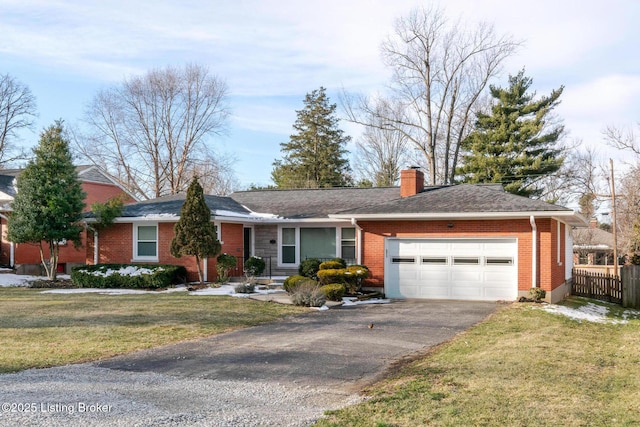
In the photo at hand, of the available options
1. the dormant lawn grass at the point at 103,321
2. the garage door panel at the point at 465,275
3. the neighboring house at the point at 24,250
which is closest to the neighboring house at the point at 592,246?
the garage door panel at the point at 465,275

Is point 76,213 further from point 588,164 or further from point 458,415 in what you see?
point 588,164

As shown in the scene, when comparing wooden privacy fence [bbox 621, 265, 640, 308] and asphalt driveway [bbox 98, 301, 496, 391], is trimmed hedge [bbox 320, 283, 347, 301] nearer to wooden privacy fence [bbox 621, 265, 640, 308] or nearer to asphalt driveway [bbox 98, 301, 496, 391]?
asphalt driveway [bbox 98, 301, 496, 391]

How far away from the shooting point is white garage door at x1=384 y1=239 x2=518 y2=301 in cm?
1744

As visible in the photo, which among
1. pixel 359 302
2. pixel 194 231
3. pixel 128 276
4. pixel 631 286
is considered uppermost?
pixel 194 231

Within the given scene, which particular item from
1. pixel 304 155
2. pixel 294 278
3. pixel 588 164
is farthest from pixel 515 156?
pixel 294 278

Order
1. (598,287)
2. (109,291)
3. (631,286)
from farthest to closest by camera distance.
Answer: (598,287) < (631,286) < (109,291)

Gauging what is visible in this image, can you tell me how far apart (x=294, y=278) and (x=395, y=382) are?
10717 mm

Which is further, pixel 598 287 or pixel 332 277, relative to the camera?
pixel 598 287

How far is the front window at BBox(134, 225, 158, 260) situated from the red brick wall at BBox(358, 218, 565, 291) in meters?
8.21

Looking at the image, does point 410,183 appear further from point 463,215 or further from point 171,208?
point 171,208

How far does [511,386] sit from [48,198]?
19.1 m

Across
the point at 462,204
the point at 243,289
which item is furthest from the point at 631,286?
the point at 243,289

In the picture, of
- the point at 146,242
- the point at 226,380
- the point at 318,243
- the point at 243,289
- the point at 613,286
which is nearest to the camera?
the point at 226,380

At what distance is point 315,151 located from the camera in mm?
48344
